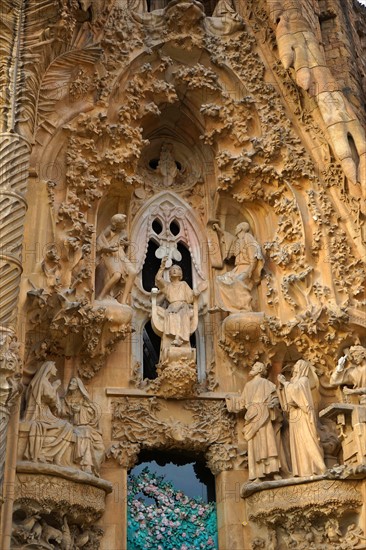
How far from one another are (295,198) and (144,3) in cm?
365

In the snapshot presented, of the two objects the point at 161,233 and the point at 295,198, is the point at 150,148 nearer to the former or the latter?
the point at 161,233

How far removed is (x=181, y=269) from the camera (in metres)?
9.66

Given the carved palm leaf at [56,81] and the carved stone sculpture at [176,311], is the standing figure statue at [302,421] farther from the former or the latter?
the carved palm leaf at [56,81]

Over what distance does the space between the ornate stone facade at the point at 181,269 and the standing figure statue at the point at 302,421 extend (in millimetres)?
25

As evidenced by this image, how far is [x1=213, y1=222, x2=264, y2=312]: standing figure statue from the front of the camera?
913 cm

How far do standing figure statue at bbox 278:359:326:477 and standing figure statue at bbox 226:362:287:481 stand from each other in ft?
0.53

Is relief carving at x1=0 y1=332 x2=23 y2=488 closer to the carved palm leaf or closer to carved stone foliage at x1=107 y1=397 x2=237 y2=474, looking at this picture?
carved stone foliage at x1=107 y1=397 x2=237 y2=474

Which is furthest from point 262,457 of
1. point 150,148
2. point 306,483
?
point 150,148

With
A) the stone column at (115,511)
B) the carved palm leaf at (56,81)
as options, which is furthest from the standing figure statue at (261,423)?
the carved palm leaf at (56,81)

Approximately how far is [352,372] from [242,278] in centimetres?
184

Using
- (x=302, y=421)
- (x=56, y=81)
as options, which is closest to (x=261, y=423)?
(x=302, y=421)

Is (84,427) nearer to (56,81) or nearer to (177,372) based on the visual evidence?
(177,372)

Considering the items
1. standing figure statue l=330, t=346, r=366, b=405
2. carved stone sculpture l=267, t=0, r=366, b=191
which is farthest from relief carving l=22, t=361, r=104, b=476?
carved stone sculpture l=267, t=0, r=366, b=191

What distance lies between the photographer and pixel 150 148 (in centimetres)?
1049
